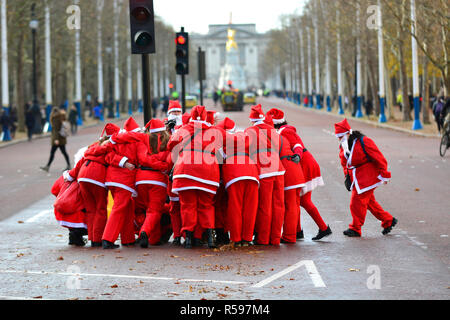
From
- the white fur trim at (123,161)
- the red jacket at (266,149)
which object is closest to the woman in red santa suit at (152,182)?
the white fur trim at (123,161)

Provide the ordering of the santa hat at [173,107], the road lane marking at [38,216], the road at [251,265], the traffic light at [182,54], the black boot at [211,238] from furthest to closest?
the traffic light at [182,54], the santa hat at [173,107], the road lane marking at [38,216], the black boot at [211,238], the road at [251,265]

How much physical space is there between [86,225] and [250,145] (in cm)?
237

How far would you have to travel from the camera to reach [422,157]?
26688mm

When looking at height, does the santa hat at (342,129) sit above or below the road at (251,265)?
above

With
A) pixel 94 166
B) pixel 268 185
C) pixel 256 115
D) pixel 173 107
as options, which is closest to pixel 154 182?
pixel 94 166

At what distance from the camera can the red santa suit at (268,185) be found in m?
11.6

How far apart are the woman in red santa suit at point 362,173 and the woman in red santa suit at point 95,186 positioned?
10.1ft

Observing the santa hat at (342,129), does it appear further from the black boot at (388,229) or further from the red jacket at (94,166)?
the red jacket at (94,166)

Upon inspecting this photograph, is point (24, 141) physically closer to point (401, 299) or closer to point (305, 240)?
point (305, 240)

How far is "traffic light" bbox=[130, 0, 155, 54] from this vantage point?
14290 mm

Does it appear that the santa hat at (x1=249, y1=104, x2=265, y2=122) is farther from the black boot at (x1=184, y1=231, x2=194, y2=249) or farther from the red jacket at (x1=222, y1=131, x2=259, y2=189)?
the black boot at (x1=184, y1=231, x2=194, y2=249)

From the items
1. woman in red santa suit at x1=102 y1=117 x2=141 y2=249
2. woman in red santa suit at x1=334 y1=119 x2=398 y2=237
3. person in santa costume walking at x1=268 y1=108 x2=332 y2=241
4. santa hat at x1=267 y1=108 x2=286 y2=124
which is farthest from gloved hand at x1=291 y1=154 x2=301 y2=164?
woman in red santa suit at x1=102 y1=117 x2=141 y2=249

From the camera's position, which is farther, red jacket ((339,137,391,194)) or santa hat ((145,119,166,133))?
red jacket ((339,137,391,194))
